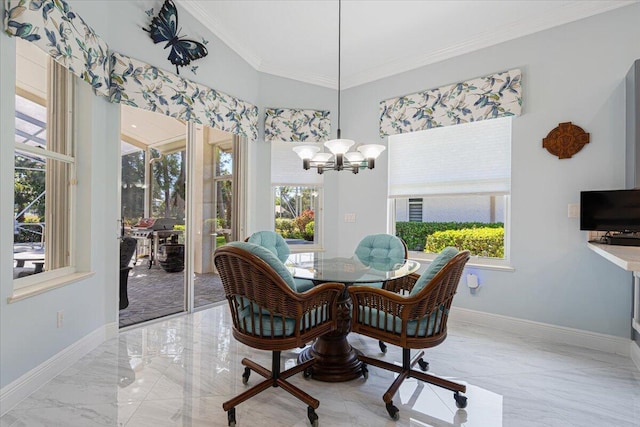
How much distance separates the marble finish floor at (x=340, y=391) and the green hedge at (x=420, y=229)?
1.32m

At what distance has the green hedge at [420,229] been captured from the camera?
3.74 metres

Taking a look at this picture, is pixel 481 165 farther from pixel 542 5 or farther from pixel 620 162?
pixel 542 5

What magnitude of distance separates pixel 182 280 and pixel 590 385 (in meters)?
3.67

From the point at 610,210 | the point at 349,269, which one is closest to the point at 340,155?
the point at 349,269

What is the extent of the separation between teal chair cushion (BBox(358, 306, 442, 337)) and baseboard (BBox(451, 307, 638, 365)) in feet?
5.86

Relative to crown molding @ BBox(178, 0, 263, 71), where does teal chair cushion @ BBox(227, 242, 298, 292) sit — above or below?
below

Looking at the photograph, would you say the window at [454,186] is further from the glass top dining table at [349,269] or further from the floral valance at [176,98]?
the floral valance at [176,98]

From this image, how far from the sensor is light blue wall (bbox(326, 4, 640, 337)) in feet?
8.98

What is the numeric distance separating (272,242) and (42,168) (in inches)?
72.1

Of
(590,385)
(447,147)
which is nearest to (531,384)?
(590,385)

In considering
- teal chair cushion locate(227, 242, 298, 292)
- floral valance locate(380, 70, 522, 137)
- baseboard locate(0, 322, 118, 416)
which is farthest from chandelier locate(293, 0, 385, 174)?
baseboard locate(0, 322, 118, 416)

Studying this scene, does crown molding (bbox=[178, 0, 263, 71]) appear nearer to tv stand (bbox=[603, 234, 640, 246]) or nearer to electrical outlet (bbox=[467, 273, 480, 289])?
electrical outlet (bbox=[467, 273, 480, 289])

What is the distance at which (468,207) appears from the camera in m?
3.65

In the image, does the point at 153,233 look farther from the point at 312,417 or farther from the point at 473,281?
the point at 473,281
